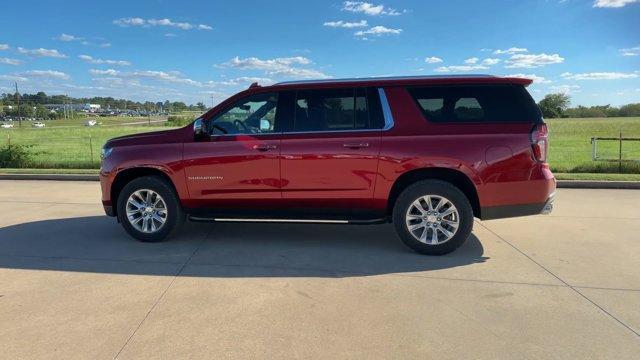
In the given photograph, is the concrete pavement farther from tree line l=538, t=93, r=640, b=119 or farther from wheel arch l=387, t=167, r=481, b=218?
tree line l=538, t=93, r=640, b=119

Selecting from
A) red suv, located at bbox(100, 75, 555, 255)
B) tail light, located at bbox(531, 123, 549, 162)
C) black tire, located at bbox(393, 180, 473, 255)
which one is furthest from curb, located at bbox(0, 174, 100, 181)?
tail light, located at bbox(531, 123, 549, 162)

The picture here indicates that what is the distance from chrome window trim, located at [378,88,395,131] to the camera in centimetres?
516

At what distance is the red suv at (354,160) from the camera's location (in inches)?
197

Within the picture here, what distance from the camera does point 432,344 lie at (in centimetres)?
323

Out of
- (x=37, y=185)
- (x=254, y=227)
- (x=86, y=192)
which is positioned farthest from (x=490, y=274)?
(x=37, y=185)

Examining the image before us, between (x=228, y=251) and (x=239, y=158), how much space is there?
3.47 feet

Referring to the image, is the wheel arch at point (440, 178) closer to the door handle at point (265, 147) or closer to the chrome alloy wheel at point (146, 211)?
the door handle at point (265, 147)

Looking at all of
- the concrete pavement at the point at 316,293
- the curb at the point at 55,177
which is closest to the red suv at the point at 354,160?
the concrete pavement at the point at 316,293

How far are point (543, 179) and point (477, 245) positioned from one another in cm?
112

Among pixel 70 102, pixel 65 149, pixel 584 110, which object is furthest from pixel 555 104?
pixel 70 102

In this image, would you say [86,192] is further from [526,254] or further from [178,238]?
[526,254]

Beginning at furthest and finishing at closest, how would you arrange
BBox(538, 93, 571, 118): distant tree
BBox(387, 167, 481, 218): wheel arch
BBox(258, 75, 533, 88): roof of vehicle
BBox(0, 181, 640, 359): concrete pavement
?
1. BBox(538, 93, 571, 118): distant tree
2. BBox(387, 167, 481, 218): wheel arch
3. BBox(258, 75, 533, 88): roof of vehicle
4. BBox(0, 181, 640, 359): concrete pavement

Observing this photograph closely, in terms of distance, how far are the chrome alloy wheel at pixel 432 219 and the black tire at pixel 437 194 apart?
0.10 feet

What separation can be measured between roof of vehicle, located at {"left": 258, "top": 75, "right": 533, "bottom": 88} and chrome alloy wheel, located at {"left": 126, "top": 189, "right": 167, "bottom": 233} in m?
1.99
